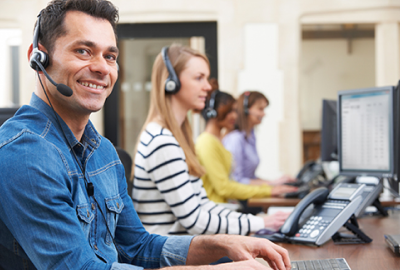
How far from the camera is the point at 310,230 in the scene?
140cm

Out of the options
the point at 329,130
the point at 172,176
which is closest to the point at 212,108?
the point at 329,130

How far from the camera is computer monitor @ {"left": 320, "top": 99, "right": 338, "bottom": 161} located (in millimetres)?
2805

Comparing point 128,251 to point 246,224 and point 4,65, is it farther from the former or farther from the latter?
point 4,65

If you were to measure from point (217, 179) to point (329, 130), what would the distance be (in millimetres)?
836

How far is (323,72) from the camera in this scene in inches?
334

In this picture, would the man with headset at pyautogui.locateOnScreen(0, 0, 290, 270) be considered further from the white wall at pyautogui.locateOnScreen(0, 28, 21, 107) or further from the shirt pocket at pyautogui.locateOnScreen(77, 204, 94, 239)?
the white wall at pyautogui.locateOnScreen(0, 28, 21, 107)

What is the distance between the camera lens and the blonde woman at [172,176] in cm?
163

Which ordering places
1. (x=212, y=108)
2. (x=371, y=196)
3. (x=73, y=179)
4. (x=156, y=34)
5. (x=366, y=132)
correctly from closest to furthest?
(x=73, y=179) < (x=371, y=196) < (x=366, y=132) < (x=212, y=108) < (x=156, y=34)

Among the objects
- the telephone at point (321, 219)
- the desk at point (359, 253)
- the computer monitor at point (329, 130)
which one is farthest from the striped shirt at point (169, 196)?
the computer monitor at point (329, 130)

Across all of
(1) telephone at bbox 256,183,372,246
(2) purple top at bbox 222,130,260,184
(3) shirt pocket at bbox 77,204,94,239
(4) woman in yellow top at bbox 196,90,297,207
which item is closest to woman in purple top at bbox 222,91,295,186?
(2) purple top at bbox 222,130,260,184

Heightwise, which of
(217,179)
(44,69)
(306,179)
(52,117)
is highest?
(44,69)

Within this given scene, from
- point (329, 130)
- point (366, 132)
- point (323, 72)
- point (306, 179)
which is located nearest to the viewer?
point (366, 132)

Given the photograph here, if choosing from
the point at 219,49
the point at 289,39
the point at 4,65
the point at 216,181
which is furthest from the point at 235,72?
the point at 4,65

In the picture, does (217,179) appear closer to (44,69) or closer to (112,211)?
(112,211)
